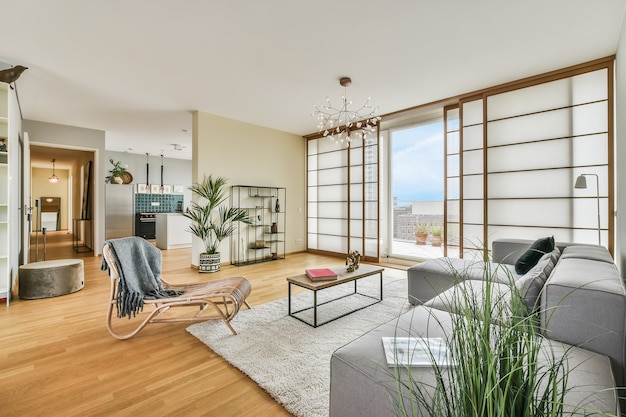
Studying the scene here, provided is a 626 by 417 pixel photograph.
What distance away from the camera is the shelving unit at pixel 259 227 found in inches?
218

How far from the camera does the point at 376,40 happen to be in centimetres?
288

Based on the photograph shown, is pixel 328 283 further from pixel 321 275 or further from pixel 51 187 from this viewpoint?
pixel 51 187

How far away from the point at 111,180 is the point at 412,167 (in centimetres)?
781

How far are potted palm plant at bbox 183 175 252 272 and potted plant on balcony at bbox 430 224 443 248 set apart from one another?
3.54 metres

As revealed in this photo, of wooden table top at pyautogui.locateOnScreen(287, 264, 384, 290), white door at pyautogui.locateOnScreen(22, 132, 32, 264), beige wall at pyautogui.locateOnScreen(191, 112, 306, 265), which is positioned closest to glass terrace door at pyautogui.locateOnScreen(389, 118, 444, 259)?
beige wall at pyautogui.locateOnScreen(191, 112, 306, 265)

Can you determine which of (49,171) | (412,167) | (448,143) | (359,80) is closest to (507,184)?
(448,143)

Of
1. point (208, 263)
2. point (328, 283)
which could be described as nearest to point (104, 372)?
point (328, 283)

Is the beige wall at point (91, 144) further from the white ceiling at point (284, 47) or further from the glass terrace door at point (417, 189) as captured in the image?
the glass terrace door at point (417, 189)

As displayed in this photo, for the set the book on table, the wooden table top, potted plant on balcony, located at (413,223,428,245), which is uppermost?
potted plant on balcony, located at (413,223,428,245)

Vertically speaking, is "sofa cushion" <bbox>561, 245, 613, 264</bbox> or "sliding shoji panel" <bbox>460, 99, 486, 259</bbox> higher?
"sliding shoji panel" <bbox>460, 99, 486, 259</bbox>

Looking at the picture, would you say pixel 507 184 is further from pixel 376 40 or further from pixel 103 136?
pixel 103 136

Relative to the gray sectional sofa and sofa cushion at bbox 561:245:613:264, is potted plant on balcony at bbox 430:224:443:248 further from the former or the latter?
the gray sectional sofa

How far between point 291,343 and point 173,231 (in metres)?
5.96

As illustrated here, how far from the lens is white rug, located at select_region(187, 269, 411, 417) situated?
1.71 m
